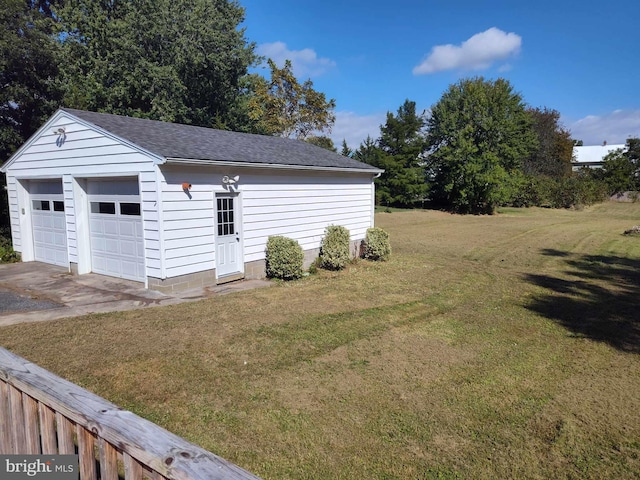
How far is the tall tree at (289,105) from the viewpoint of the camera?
2955cm

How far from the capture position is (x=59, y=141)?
33.3 ft

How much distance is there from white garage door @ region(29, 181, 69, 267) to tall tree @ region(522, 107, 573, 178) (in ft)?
147

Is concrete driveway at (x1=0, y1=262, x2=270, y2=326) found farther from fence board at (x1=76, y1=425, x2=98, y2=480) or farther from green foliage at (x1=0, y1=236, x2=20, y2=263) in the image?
fence board at (x1=76, y1=425, x2=98, y2=480)

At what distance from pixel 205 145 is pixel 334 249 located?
14.1 ft

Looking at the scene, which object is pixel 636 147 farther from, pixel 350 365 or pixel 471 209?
pixel 350 365

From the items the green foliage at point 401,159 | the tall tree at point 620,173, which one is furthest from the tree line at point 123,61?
the tall tree at point 620,173

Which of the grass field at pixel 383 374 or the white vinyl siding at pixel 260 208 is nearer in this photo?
the grass field at pixel 383 374

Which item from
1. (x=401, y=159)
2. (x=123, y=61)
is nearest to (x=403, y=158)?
(x=401, y=159)

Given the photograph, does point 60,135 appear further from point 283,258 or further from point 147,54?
point 147,54

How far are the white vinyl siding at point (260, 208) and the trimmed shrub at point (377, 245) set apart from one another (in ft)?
2.26

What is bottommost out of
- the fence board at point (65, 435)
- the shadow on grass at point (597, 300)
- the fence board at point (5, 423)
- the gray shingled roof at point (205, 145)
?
the shadow on grass at point (597, 300)

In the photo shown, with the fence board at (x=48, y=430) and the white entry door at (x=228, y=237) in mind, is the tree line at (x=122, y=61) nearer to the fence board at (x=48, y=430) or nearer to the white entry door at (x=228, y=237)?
the white entry door at (x=228, y=237)

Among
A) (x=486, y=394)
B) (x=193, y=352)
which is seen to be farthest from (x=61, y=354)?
(x=486, y=394)

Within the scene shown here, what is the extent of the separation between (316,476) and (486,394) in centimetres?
226
